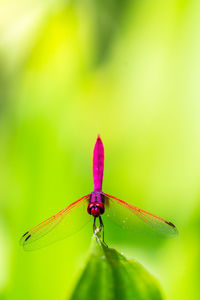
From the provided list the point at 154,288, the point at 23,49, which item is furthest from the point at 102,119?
the point at 154,288

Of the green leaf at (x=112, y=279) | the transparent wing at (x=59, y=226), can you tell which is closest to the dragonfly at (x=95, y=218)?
the transparent wing at (x=59, y=226)

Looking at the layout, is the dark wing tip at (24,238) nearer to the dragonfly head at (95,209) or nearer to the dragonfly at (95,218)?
the dragonfly at (95,218)

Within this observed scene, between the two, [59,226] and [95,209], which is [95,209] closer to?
[95,209]

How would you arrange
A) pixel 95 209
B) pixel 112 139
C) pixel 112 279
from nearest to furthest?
pixel 112 279 → pixel 95 209 → pixel 112 139

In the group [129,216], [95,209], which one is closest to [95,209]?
[95,209]

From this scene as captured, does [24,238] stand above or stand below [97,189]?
below

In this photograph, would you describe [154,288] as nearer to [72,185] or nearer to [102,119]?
[72,185]

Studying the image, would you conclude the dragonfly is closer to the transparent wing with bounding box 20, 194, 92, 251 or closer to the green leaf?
the transparent wing with bounding box 20, 194, 92, 251

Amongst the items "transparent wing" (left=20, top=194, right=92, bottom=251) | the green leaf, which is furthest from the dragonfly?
the green leaf
